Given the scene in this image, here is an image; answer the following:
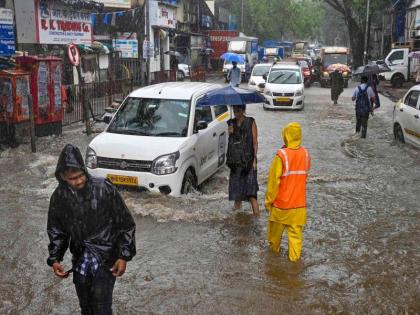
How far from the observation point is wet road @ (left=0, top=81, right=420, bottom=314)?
5.39 metres

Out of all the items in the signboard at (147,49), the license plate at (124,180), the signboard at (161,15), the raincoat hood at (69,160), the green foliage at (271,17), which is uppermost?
the green foliage at (271,17)

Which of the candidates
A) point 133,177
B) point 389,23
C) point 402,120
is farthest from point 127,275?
point 389,23

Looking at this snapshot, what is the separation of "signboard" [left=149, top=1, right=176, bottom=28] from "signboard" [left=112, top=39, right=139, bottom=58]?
5458 mm

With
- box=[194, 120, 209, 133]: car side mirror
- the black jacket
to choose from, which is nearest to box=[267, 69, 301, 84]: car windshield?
box=[194, 120, 209, 133]: car side mirror

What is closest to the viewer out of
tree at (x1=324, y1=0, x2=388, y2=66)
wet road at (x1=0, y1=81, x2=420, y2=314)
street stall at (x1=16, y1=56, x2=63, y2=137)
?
wet road at (x1=0, y1=81, x2=420, y2=314)

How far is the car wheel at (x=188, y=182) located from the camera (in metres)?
8.55

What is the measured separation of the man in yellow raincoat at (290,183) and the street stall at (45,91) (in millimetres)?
9768

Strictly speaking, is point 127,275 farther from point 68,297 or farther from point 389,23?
point 389,23

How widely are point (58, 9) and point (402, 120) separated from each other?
40.9 feet

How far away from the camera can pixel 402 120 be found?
13.8 metres

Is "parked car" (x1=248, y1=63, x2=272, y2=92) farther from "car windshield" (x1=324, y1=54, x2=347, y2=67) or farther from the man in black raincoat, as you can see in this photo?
the man in black raincoat

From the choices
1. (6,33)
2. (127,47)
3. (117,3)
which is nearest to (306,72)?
(127,47)

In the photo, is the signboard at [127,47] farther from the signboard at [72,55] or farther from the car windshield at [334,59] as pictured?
the car windshield at [334,59]

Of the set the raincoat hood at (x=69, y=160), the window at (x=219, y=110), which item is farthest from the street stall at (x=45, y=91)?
the raincoat hood at (x=69, y=160)
